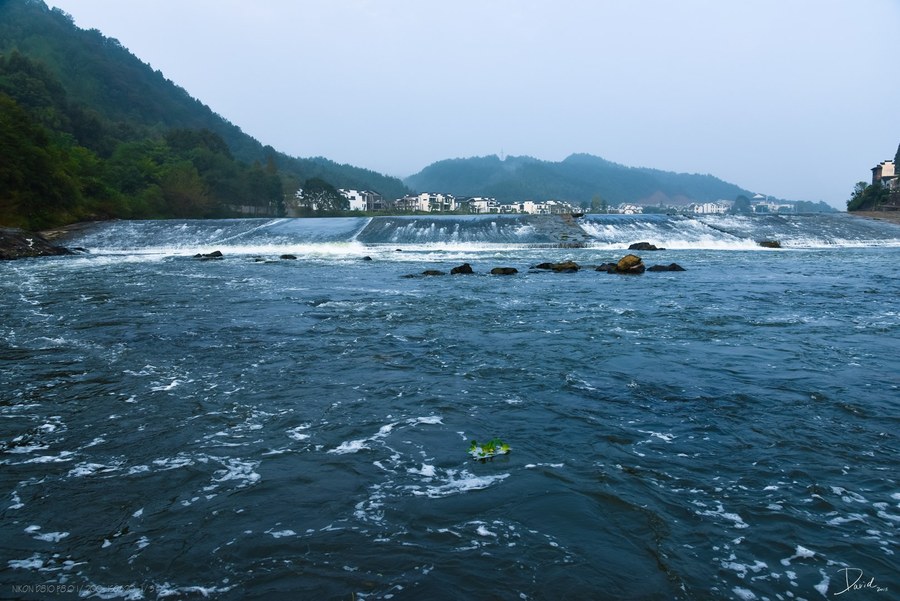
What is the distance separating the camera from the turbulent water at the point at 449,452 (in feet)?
10.5

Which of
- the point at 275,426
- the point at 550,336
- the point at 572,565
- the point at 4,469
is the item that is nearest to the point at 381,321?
the point at 550,336

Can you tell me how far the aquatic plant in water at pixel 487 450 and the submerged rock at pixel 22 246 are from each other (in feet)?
97.0

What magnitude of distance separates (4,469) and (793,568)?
5998 mm

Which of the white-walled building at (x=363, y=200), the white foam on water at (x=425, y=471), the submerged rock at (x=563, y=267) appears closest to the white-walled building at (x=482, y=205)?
the white-walled building at (x=363, y=200)

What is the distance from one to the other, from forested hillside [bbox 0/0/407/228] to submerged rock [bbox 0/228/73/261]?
825 centimetres

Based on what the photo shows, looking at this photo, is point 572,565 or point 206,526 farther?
point 206,526

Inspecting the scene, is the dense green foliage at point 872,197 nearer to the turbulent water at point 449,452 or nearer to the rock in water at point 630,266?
the rock in water at point 630,266

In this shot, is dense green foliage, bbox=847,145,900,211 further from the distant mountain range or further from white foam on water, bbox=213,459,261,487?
the distant mountain range

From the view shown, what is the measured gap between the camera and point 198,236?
1428 inches

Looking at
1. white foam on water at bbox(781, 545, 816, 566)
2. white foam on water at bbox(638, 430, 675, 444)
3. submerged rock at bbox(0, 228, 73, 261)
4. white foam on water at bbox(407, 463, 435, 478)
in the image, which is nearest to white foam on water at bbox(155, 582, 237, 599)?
white foam on water at bbox(407, 463, 435, 478)

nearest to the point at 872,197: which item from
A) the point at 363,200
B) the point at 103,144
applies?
the point at 363,200

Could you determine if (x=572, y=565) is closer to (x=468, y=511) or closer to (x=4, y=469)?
(x=468, y=511)

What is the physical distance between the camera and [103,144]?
68750mm

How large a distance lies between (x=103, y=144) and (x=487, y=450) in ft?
266
